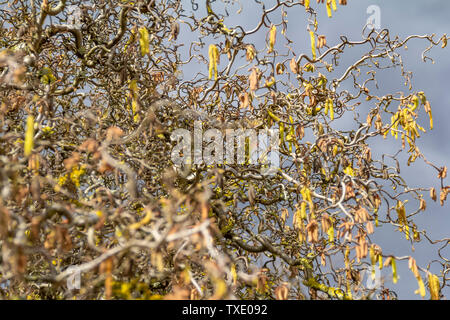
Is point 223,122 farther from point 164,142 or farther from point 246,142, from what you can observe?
A: point 164,142

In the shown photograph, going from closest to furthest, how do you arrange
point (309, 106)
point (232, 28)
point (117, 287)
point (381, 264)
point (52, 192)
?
1. point (117, 287)
2. point (381, 264)
3. point (52, 192)
4. point (232, 28)
5. point (309, 106)

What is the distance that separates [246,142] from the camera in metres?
5.30

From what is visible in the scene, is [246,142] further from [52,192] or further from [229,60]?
[52,192]

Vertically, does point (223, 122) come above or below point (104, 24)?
below

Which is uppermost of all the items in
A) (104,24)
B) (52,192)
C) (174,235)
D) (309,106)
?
(104,24)

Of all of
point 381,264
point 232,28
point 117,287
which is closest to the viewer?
point 117,287

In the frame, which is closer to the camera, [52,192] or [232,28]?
[52,192]

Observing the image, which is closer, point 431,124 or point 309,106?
point 431,124

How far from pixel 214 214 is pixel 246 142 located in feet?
2.86

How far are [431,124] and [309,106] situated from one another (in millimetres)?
1434

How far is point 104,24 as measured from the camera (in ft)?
19.3

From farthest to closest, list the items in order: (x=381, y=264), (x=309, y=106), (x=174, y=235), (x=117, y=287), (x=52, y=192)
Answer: (x=309, y=106) < (x=52, y=192) < (x=381, y=264) < (x=117, y=287) < (x=174, y=235)

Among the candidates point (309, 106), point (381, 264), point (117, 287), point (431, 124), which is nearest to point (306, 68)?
Answer: point (309, 106)
